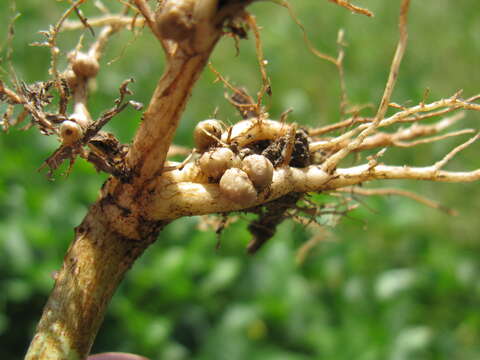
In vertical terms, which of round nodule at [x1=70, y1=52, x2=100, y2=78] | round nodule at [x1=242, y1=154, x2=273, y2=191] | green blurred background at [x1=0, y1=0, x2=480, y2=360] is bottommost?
round nodule at [x1=242, y1=154, x2=273, y2=191]

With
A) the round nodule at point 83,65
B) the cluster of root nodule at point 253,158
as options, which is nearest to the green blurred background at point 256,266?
the cluster of root nodule at point 253,158

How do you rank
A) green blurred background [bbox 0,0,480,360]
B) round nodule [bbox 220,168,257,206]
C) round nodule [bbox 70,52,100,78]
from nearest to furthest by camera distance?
round nodule [bbox 220,168,257,206] → round nodule [bbox 70,52,100,78] → green blurred background [bbox 0,0,480,360]

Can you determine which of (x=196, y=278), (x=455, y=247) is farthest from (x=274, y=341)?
(x=455, y=247)

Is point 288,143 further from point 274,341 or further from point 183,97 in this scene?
point 274,341

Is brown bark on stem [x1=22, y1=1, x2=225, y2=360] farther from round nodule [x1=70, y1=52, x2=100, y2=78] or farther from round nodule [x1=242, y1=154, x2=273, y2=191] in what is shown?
round nodule [x1=70, y1=52, x2=100, y2=78]

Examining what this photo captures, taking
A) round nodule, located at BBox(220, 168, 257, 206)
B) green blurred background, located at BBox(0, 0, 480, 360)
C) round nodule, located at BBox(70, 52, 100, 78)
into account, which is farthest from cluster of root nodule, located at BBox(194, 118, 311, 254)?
green blurred background, located at BBox(0, 0, 480, 360)

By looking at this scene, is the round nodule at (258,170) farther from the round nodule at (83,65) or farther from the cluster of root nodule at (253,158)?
the round nodule at (83,65)
